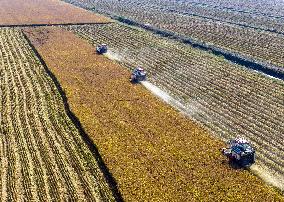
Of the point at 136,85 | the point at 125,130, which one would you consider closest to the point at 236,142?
the point at 125,130

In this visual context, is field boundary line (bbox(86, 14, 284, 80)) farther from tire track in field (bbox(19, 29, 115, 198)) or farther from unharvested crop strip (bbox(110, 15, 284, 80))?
tire track in field (bbox(19, 29, 115, 198))

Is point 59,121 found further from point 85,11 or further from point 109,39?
point 85,11

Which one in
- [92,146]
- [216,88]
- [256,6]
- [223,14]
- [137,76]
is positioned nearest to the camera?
[92,146]

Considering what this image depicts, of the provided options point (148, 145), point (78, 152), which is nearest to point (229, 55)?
point (148, 145)

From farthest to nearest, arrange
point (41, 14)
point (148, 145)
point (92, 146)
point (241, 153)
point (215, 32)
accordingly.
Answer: point (41, 14)
point (215, 32)
point (148, 145)
point (92, 146)
point (241, 153)

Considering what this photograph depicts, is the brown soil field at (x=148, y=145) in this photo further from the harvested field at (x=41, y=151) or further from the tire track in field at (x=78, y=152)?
the harvested field at (x=41, y=151)

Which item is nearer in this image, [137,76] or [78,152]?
[78,152]

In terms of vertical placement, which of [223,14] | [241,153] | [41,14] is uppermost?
[241,153]

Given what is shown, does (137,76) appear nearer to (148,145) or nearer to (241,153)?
(148,145)
